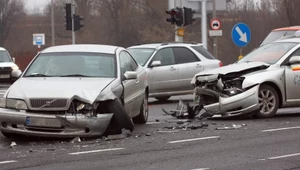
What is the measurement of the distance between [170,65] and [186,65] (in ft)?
1.81

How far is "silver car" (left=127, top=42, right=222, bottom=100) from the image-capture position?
18609mm

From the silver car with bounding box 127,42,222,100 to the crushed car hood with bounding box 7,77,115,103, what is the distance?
7.44 metres

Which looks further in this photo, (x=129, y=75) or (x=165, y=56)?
(x=165, y=56)

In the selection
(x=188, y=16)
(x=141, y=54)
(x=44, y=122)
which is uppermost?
(x=188, y=16)

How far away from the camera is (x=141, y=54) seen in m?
19.0

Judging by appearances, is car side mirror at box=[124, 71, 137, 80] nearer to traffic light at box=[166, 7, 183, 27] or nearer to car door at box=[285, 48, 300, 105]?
car door at box=[285, 48, 300, 105]

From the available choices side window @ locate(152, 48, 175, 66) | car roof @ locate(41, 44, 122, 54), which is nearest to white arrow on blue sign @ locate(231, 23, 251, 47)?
side window @ locate(152, 48, 175, 66)

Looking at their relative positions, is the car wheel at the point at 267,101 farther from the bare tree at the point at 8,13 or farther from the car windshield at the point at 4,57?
the bare tree at the point at 8,13

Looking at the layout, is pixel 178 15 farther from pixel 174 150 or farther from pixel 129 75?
pixel 174 150

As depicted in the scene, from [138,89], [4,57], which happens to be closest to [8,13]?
[4,57]

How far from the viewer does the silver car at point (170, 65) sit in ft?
61.1

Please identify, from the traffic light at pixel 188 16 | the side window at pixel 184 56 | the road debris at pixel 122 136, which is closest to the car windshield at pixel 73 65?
the road debris at pixel 122 136

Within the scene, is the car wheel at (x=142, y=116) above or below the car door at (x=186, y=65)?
below

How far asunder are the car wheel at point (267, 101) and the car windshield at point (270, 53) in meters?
0.69
